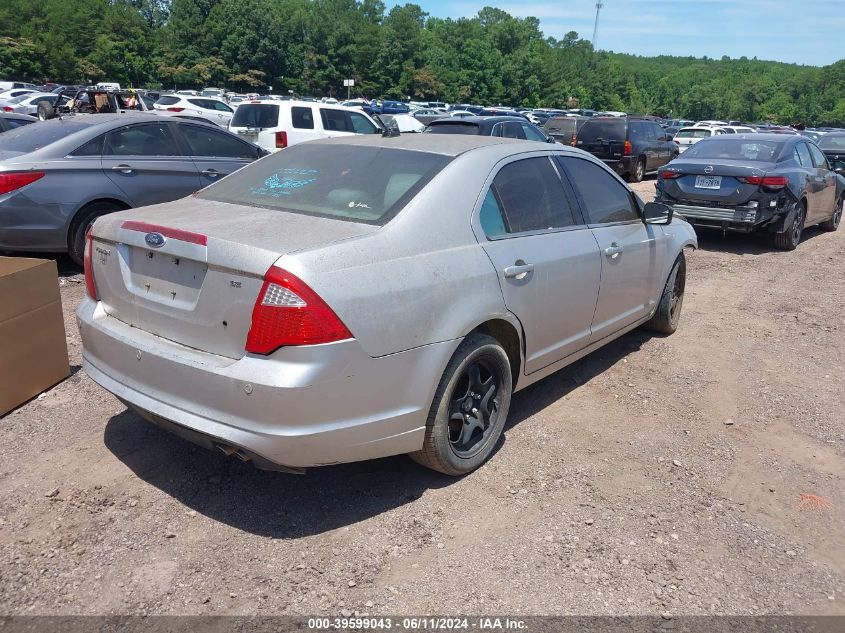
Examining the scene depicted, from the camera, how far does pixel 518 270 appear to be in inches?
149

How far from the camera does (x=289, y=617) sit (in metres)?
2.70

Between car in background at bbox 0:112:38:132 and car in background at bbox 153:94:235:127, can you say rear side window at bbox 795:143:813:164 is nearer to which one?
car in background at bbox 0:112:38:132

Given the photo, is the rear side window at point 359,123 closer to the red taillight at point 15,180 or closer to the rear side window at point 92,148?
the rear side window at point 92,148

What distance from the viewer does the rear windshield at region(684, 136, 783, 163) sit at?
10.5 m

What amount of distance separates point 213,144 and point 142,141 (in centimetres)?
91

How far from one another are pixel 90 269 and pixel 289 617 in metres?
2.04

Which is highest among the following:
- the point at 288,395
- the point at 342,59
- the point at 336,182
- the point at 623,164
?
the point at 342,59

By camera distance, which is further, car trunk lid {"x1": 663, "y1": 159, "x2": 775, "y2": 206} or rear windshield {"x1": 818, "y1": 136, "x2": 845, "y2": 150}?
rear windshield {"x1": 818, "y1": 136, "x2": 845, "y2": 150}

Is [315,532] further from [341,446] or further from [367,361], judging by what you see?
[367,361]

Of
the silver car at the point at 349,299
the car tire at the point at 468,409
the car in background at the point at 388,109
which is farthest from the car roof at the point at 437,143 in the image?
the car in background at the point at 388,109

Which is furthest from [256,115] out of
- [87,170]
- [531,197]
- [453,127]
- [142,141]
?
[531,197]

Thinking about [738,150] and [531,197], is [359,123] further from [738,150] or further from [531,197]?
[531,197]

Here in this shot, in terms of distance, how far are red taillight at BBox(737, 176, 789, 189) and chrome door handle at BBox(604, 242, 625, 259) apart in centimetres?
608

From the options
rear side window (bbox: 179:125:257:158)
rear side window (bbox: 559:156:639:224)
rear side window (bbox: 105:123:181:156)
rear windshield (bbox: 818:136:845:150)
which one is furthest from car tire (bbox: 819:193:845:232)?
rear side window (bbox: 105:123:181:156)
